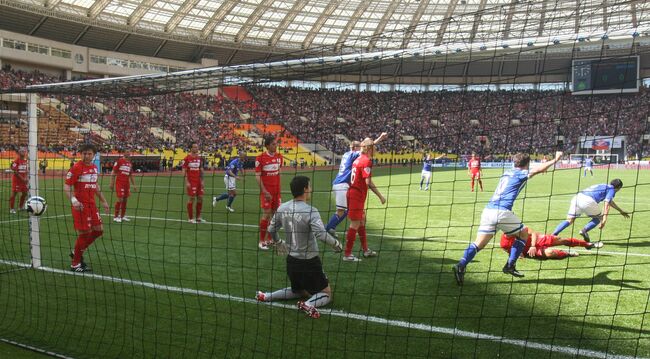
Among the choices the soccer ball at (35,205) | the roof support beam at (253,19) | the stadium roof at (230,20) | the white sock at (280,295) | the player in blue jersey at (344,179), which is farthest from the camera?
the roof support beam at (253,19)

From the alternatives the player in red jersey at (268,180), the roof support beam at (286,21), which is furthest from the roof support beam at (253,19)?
the player in red jersey at (268,180)

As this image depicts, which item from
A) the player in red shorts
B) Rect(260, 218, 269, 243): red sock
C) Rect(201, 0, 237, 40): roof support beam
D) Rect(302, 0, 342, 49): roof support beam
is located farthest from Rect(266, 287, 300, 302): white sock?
Rect(302, 0, 342, 49): roof support beam

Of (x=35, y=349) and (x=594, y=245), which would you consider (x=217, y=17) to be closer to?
(x=594, y=245)

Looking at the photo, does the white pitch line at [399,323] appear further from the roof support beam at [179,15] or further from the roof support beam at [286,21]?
the roof support beam at [286,21]

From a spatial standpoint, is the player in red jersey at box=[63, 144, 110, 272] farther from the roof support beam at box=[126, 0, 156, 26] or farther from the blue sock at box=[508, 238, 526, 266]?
the roof support beam at box=[126, 0, 156, 26]

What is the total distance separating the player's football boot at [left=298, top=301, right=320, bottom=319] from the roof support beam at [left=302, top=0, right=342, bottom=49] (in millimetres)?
38736

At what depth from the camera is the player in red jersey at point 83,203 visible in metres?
6.78

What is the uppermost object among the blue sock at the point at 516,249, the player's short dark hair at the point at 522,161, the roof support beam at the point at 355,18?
Answer: the roof support beam at the point at 355,18

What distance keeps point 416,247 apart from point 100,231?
4.92 metres

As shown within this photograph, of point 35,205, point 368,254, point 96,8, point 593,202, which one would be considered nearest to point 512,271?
point 368,254

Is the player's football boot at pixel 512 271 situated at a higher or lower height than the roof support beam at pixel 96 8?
lower

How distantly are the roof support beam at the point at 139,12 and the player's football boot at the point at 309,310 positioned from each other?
37055 millimetres

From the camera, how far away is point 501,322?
4.88 meters

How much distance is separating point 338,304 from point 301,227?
3.37 feet
